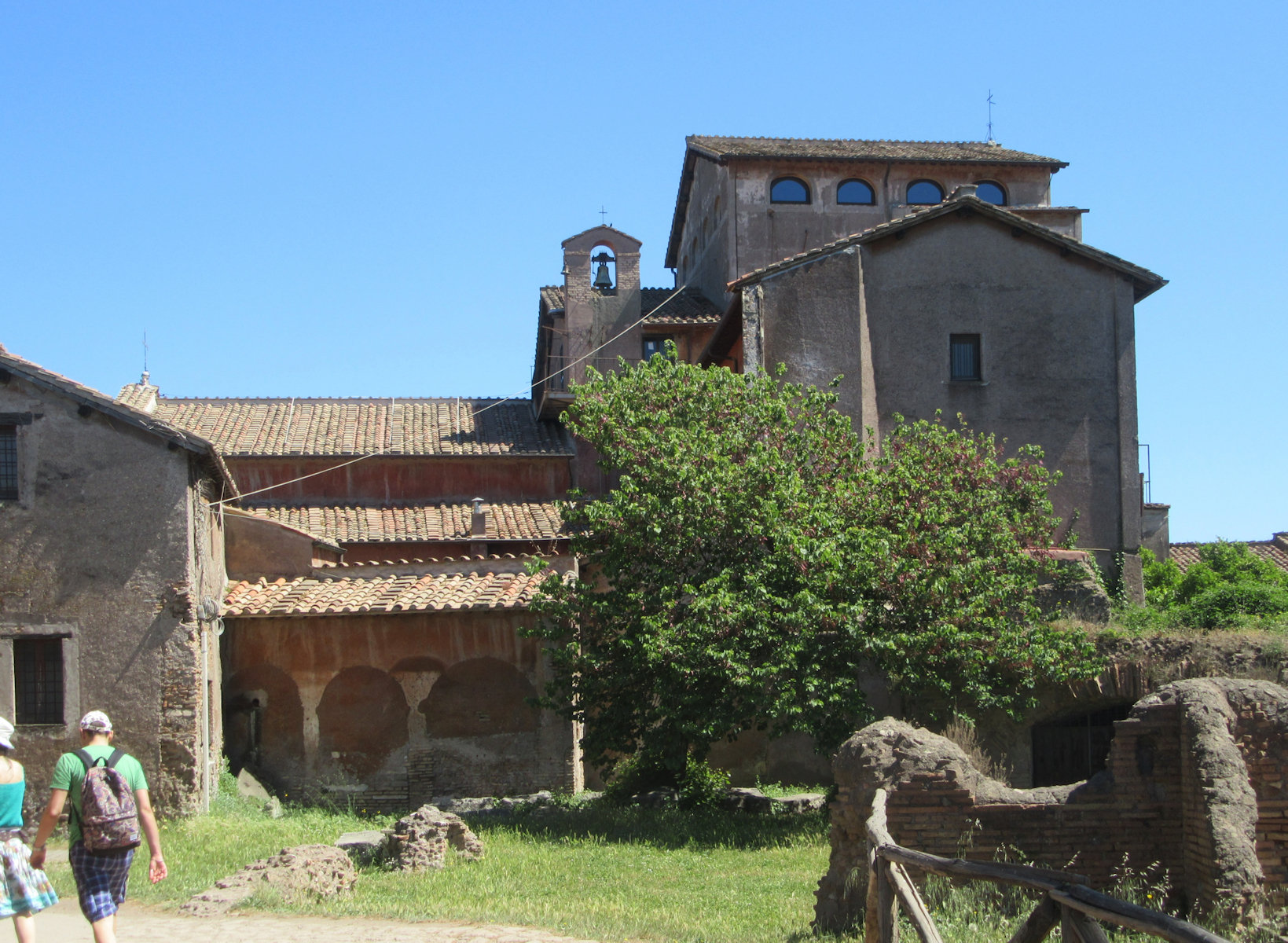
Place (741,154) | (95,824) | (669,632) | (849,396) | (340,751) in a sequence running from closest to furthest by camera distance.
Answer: (95,824)
(669,632)
(340,751)
(849,396)
(741,154)

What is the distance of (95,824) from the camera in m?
8.32

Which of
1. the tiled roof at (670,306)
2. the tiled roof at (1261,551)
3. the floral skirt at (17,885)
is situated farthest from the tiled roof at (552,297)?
the floral skirt at (17,885)

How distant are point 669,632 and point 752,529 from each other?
6.18 ft

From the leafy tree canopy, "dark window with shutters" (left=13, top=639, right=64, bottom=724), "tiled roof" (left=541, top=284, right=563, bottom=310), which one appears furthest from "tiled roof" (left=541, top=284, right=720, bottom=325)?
"dark window with shutters" (left=13, top=639, right=64, bottom=724)

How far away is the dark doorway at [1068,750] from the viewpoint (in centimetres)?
1806

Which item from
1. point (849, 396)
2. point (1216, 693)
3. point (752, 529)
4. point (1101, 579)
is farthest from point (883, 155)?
point (1216, 693)

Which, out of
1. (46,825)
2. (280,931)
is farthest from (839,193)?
(46,825)

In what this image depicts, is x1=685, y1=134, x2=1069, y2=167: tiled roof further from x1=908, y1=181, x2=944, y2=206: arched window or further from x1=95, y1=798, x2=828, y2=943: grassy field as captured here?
x1=95, y1=798, x2=828, y2=943: grassy field

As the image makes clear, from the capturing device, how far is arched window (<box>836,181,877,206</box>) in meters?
30.5

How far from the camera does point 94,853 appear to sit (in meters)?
8.37

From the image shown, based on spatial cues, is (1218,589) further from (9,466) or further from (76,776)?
(9,466)

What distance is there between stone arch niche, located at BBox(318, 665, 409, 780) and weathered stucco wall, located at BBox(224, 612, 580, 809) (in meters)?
0.02

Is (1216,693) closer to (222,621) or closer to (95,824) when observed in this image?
(95,824)

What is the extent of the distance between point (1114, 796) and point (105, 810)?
825 cm
